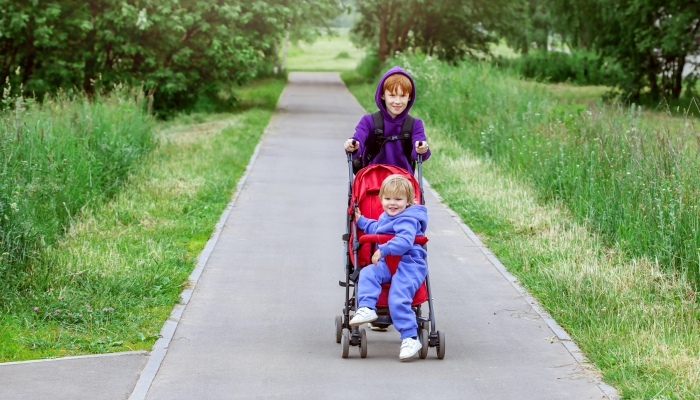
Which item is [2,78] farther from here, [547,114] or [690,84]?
[690,84]

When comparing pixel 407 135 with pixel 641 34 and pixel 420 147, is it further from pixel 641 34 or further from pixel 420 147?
pixel 641 34

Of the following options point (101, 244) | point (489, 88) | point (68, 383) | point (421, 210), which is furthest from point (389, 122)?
point (489, 88)

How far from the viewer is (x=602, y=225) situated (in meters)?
10.1

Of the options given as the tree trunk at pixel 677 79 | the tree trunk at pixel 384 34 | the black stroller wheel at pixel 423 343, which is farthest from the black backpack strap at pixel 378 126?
the tree trunk at pixel 384 34

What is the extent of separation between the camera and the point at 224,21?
28625 millimetres

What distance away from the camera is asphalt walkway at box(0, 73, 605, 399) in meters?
6.00

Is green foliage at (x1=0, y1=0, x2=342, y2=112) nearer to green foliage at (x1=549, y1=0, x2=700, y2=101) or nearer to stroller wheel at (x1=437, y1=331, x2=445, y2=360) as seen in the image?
green foliage at (x1=549, y1=0, x2=700, y2=101)

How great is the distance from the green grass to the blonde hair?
192 feet

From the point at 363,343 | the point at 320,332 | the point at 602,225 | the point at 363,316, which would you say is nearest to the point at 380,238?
the point at 363,316

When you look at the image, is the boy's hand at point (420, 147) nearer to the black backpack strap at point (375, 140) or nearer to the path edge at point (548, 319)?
the black backpack strap at point (375, 140)

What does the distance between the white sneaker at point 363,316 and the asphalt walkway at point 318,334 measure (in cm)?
32

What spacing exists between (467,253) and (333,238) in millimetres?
1652

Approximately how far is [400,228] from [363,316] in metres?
0.65

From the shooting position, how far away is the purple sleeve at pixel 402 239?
647cm
